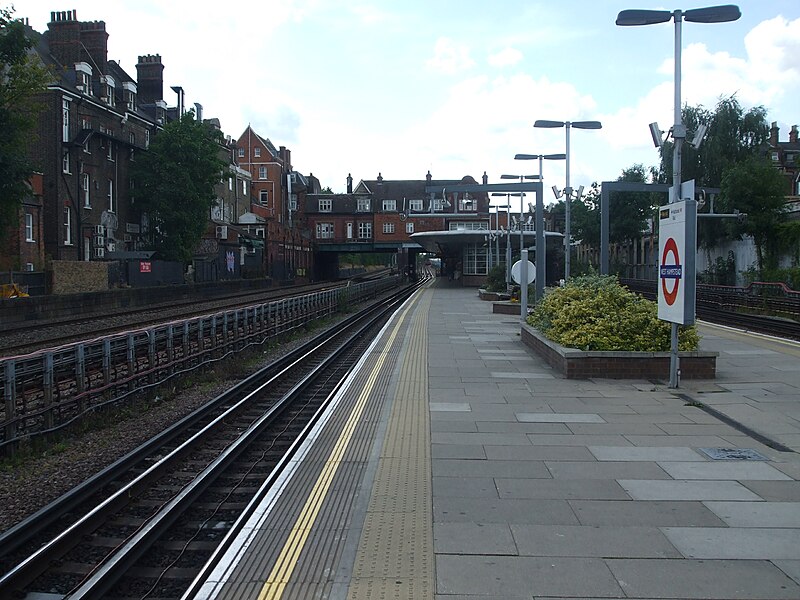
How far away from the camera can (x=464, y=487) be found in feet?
20.8

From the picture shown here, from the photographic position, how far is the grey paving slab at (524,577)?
4258 millimetres

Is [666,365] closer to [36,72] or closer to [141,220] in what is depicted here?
[36,72]

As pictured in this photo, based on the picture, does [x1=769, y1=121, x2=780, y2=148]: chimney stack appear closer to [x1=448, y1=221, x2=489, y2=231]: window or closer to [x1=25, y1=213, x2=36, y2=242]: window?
[x1=448, y1=221, x2=489, y2=231]: window

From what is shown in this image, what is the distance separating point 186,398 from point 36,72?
20853mm

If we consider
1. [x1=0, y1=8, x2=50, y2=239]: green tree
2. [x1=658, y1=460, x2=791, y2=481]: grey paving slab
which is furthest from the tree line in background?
[x1=0, y1=8, x2=50, y2=239]: green tree

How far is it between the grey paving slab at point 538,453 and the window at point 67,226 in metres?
37.5

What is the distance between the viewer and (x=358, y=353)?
765 inches

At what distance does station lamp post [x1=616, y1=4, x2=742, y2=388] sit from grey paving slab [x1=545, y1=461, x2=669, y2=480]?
4.93m

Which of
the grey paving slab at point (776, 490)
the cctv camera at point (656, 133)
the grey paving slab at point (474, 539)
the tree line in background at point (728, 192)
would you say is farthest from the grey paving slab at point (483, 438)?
the tree line in background at point (728, 192)

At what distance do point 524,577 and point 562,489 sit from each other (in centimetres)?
194

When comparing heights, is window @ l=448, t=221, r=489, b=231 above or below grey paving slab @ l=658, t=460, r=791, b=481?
above

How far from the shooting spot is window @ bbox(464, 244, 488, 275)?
67.6 metres

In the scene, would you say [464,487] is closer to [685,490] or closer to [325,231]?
[685,490]

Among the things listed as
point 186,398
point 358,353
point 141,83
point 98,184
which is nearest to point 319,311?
point 358,353
